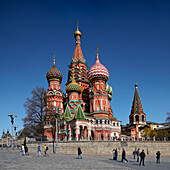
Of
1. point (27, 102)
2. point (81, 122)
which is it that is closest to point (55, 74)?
point (81, 122)

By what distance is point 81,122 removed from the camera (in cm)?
4678

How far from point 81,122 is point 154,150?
16004 mm

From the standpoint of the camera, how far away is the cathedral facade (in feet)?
157

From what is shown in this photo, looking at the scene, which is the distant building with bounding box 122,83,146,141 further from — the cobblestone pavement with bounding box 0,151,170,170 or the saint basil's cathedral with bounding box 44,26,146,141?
the cobblestone pavement with bounding box 0,151,170,170

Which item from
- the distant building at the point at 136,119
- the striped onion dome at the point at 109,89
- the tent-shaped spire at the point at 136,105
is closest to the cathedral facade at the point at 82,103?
the striped onion dome at the point at 109,89

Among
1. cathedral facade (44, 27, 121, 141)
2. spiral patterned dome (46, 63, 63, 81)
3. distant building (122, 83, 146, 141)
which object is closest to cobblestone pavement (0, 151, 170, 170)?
cathedral facade (44, 27, 121, 141)

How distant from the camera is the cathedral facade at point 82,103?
47875mm

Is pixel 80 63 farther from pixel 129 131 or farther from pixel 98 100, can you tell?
pixel 129 131

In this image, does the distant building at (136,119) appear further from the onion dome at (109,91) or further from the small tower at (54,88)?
the small tower at (54,88)

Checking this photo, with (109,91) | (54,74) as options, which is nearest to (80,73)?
(54,74)

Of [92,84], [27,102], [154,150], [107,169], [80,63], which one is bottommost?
[154,150]

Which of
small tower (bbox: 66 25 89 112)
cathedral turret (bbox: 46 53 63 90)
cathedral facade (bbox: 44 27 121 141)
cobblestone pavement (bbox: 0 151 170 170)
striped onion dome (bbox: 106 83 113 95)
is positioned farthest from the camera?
striped onion dome (bbox: 106 83 113 95)

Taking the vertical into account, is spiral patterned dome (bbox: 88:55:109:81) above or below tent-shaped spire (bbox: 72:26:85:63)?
below

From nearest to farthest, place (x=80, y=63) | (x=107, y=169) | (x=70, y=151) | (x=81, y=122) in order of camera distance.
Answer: (x=107, y=169)
(x=70, y=151)
(x=81, y=122)
(x=80, y=63)
